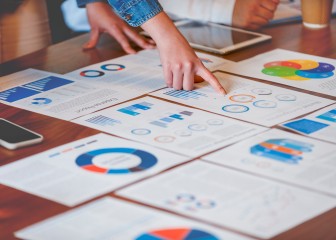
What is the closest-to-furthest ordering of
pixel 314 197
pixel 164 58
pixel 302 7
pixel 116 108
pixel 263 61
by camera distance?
1. pixel 314 197
2. pixel 116 108
3. pixel 164 58
4. pixel 263 61
5. pixel 302 7

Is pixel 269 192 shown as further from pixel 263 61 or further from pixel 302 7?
pixel 302 7

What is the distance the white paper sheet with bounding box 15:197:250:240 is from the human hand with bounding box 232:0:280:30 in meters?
1.10

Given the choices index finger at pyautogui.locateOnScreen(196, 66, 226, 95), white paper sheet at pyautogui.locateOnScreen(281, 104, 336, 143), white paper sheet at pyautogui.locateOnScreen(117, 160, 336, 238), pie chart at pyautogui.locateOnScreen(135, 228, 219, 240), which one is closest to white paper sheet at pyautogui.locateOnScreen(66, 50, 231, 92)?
index finger at pyautogui.locateOnScreen(196, 66, 226, 95)

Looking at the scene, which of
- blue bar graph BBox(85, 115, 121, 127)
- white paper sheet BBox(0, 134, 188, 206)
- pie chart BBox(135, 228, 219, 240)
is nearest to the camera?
pie chart BBox(135, 228, 219, 240)

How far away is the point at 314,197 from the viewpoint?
3.92ft

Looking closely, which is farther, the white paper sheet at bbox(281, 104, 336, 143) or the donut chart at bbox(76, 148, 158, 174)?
the white paper sheet at bbox(281, 104, 336, 143)

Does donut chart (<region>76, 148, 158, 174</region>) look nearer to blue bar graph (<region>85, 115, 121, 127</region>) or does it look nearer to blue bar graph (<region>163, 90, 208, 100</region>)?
blue bar graph (<region>85, 115, 121, 127</region>)

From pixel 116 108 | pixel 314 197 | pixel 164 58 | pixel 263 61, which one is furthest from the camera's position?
pixel 263 61

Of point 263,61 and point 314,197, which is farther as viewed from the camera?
point 263,61

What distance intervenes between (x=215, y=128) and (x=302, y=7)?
0.82 meters

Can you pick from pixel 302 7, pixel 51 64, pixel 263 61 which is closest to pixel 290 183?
pixel 263 61

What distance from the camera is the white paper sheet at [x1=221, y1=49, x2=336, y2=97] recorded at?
1.74 metres

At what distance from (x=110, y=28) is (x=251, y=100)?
Result: 1.90 ft

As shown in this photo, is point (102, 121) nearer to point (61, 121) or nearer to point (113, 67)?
point (61, 121)
